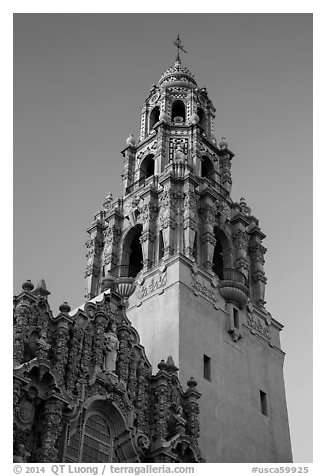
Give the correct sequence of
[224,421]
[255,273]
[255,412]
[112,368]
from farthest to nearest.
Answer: [255,273] → [255,412] → [224,421] → [112,368]

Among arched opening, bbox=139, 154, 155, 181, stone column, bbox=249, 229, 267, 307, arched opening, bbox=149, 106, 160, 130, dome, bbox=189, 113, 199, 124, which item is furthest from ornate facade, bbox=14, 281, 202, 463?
arched opening, bbox=149, 106, 160, 130

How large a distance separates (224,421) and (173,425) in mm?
4371

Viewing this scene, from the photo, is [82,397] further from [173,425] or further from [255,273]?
[255,273]

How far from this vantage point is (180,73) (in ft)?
153

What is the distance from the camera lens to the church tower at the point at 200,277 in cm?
3059

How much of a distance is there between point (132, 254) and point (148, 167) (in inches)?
259

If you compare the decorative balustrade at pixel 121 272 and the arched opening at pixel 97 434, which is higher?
the decorative balustrade at pixel 121 272

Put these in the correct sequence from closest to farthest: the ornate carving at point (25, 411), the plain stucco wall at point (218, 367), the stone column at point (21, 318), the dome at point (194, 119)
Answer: the ornate carving at point (25, 411) → the stone column at point (21, 318) → the plain stucco wall at point (218, 367) → the dome at point (194, 119)

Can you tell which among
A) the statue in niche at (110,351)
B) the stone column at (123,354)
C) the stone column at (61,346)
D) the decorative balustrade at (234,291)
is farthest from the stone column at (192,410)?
the decorative balustrade at (234,291)

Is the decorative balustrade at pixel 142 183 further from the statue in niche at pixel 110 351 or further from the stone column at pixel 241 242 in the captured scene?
the statue in niche at pixel 110 351

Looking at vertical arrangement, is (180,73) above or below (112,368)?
above

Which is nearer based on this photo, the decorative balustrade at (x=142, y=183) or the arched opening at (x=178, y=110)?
the decorative balustrade at (x=142, y=183)

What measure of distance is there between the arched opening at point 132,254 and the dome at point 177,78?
12279 mm

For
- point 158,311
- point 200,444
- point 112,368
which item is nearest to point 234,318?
point 158,311
